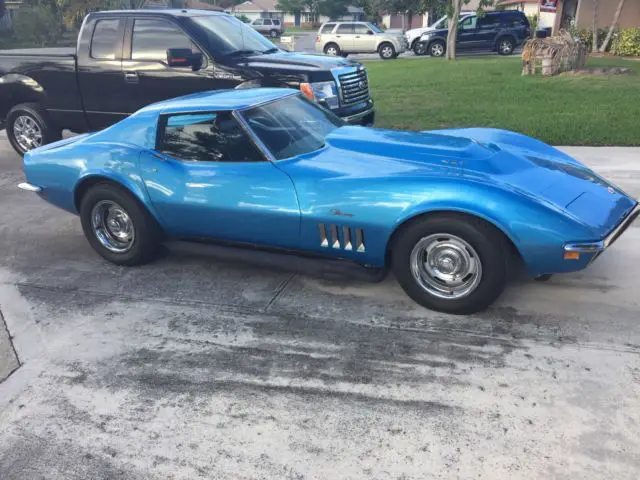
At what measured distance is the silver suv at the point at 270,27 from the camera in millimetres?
57531

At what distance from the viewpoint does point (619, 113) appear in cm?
1059

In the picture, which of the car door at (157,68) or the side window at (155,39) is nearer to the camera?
the car door at (157,68)

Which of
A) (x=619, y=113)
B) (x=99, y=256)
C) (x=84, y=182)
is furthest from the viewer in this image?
(x=619, y=113)

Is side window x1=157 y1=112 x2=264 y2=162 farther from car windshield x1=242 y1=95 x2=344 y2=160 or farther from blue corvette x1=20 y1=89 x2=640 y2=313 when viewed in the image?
car windshield x1=242 y1=95 x2=344 y2=160

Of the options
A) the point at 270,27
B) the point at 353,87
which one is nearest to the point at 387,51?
the point at 353,87

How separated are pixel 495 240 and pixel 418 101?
31.0ft

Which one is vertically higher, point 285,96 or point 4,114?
point 285,96

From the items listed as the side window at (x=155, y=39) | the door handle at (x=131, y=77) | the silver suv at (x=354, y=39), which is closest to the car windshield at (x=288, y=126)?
the side window at (x=155, y=39)

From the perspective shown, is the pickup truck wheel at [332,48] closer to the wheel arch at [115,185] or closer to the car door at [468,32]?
the car door at [468,32]

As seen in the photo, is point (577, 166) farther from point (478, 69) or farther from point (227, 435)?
point (478, 69)

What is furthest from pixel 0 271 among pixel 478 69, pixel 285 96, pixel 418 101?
pixel 478 69

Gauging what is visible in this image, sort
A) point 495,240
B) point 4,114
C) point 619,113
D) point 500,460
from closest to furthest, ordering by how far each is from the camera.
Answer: point 500,460 → point 495,240 → point 4,114 → point 619,113

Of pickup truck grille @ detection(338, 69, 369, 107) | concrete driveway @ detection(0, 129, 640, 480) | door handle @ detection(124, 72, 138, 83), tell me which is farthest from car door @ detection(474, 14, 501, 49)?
concrete driveway @ detection(0, 129, 640, 480)

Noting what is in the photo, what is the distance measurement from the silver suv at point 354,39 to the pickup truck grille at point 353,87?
19.4 metres
